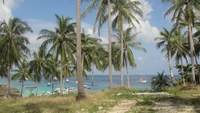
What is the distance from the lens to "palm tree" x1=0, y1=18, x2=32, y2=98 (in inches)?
1044

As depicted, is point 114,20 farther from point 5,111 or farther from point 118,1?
point 5,111

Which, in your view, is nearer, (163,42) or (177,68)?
(163,42)

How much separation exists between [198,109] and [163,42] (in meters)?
29.1

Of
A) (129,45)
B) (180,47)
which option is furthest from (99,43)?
(180,47)

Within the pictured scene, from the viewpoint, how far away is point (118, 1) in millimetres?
24234

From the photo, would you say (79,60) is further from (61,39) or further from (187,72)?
(187,72)

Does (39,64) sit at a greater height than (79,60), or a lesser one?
greater

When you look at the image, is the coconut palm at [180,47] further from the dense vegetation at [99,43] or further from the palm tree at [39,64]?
the palm tree at [39,64]

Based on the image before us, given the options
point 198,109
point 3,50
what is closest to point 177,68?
point 3,50

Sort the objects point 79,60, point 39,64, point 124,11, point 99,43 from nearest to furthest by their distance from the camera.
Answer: point 79,60, point 124,11, point 99,43, point 39,64

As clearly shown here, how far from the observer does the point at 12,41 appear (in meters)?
26.9

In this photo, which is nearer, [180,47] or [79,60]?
[79,60]

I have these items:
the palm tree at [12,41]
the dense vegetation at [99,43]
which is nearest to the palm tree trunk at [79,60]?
the dense vegetation at [99,43]

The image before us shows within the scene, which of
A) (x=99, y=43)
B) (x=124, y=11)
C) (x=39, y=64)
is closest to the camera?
(x=124, y=11)
